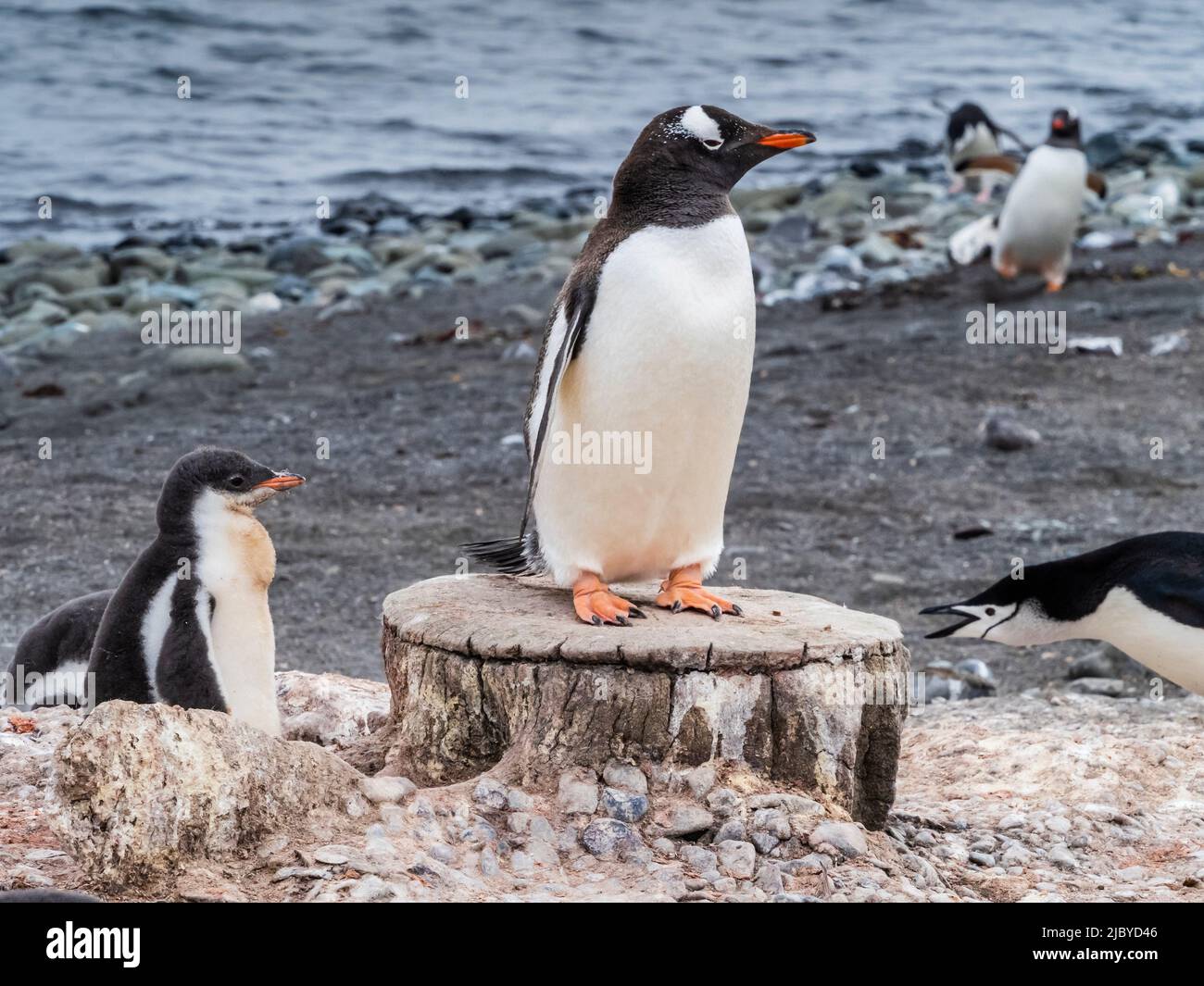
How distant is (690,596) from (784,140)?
113 cm

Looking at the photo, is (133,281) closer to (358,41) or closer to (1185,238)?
(1185,238)

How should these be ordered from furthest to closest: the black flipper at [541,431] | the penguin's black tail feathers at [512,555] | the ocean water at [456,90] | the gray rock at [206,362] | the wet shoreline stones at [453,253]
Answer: the ocean water at [456,90], the wet shoreline stones at [453,253], the gray rock at [206,362], the penguin's black tail feathers at [512,555], the black flipper at [541,431]

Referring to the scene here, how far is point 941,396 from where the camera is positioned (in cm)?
973

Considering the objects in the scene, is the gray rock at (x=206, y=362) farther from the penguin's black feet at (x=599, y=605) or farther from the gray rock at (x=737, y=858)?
the gray rock at (x=737, y=858)

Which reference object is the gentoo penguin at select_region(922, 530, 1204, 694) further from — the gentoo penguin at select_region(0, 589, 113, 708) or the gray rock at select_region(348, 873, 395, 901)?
the gray rock at select_region(348, 873, 395, 901)

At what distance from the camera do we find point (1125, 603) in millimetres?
4930

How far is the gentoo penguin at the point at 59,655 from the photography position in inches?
177

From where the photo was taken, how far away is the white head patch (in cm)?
379

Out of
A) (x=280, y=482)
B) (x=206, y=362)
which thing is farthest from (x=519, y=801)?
(x=206, y=362)

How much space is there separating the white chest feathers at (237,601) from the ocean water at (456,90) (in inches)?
604

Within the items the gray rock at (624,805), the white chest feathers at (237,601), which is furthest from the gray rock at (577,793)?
the white chest feathers at (237,601)

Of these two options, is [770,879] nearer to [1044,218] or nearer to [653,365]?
[653,365]

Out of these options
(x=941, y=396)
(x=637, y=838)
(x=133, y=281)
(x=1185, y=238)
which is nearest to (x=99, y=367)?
(x=133, y=281)

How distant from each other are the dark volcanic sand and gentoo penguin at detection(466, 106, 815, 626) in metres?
2.13
